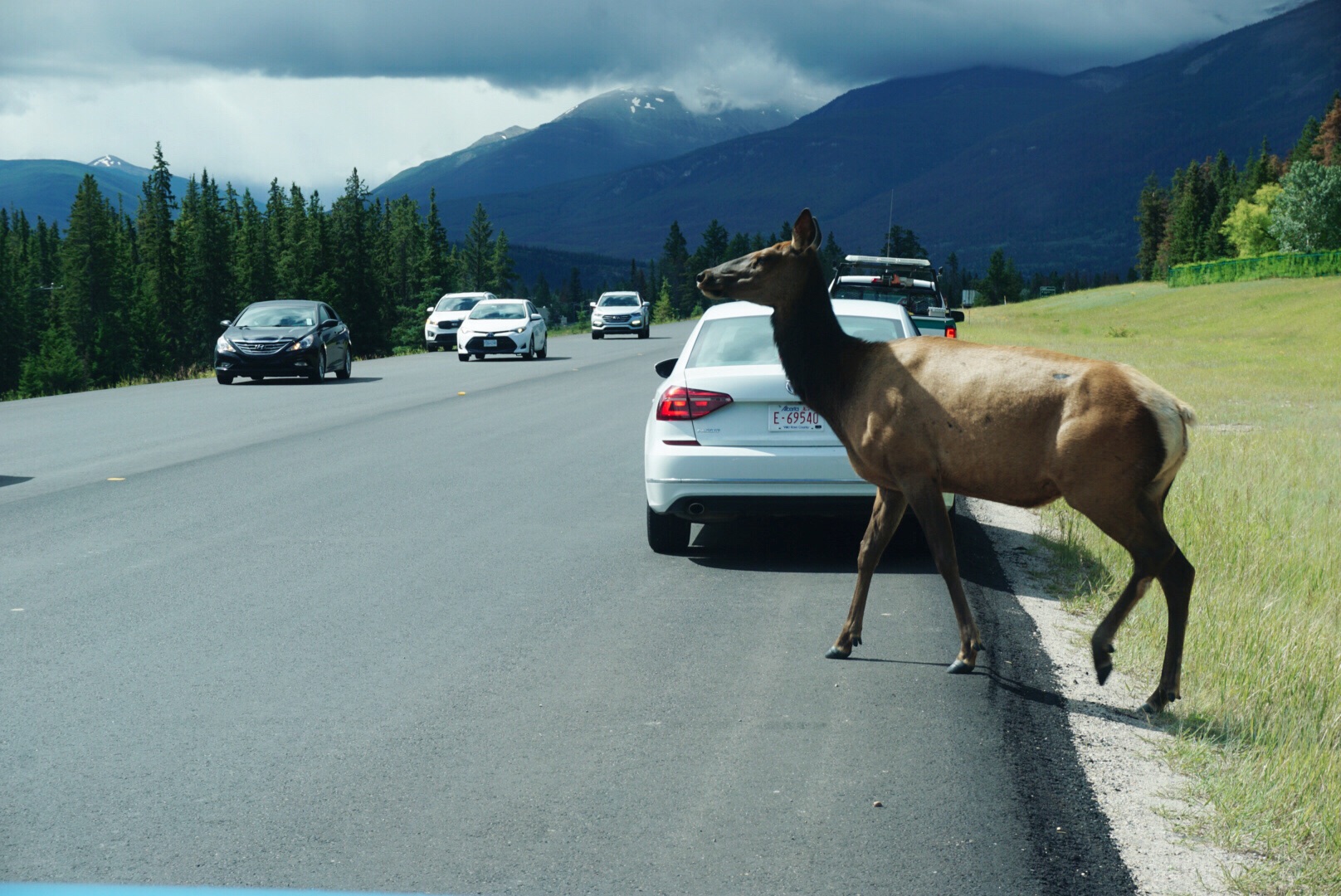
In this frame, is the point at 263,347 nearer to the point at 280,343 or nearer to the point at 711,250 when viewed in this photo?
the point at 280,343

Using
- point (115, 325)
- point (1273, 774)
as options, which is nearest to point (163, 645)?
point (1273, 774)

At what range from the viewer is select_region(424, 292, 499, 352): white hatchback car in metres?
49.3

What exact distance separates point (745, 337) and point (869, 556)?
3201mm

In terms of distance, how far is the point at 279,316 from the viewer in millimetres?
29547

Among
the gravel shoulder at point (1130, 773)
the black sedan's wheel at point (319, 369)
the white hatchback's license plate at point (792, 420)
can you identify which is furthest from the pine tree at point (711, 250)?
the gravel shoulder at point (1130, 773)

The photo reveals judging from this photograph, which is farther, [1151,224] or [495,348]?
[1151,224]

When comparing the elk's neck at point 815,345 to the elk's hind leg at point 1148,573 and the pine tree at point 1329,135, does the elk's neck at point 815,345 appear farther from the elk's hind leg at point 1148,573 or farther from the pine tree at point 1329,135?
the pine tree at point 1329,135

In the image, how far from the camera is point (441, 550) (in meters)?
9.29

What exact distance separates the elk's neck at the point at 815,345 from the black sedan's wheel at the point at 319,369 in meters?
23.5

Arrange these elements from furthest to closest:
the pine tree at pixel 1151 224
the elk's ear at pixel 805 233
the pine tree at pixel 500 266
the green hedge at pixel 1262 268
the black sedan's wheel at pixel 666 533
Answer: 1. the pine tree at pixel 1151 224
2. the pine tree at pixel 500 266
3. the green hedge at pixel 1262 268
4. the black sedan's wheel at pixel 666 533
5. the elk's ear at pixel 805 233

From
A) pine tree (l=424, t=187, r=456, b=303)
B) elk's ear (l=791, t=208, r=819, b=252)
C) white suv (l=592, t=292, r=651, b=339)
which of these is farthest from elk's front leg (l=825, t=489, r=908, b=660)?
pine tree (l=424, t=187, r=456, b=303)

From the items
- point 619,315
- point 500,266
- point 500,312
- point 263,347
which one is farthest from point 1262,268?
point 500,266

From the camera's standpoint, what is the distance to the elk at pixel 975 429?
547 centimetres

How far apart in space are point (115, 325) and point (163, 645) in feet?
397
